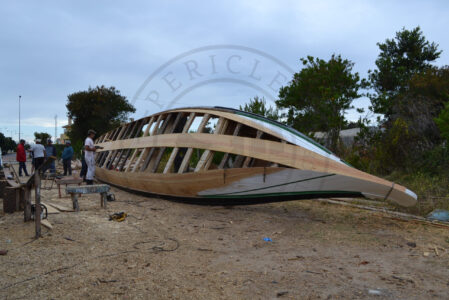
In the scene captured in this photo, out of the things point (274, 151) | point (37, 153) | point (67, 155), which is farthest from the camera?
point (67, 155)

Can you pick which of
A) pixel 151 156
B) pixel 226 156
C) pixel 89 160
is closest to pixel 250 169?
pixel 226 156

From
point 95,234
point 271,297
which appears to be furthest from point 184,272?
point 95,234

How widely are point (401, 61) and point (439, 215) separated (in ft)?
69.4

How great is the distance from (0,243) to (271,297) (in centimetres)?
368

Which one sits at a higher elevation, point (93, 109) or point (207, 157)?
point (93, 109)

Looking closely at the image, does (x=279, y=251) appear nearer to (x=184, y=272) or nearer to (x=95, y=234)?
(x=184, y=272)

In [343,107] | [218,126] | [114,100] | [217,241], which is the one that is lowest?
[217,241]

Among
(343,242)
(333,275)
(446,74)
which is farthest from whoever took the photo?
(446,74)

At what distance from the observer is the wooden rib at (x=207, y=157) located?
21.7 ft

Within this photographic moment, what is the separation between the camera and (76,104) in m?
25.2

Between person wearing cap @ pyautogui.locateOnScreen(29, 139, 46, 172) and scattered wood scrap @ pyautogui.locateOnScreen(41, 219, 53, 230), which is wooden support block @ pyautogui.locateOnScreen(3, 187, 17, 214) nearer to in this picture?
scattered wood scrap @ pyautogui.locateOnScreen(41, 219, 53, 230)

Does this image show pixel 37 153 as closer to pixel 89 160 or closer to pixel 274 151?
pixel 89 160

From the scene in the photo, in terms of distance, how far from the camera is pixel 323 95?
1570cm

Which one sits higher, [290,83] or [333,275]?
[290,83]
